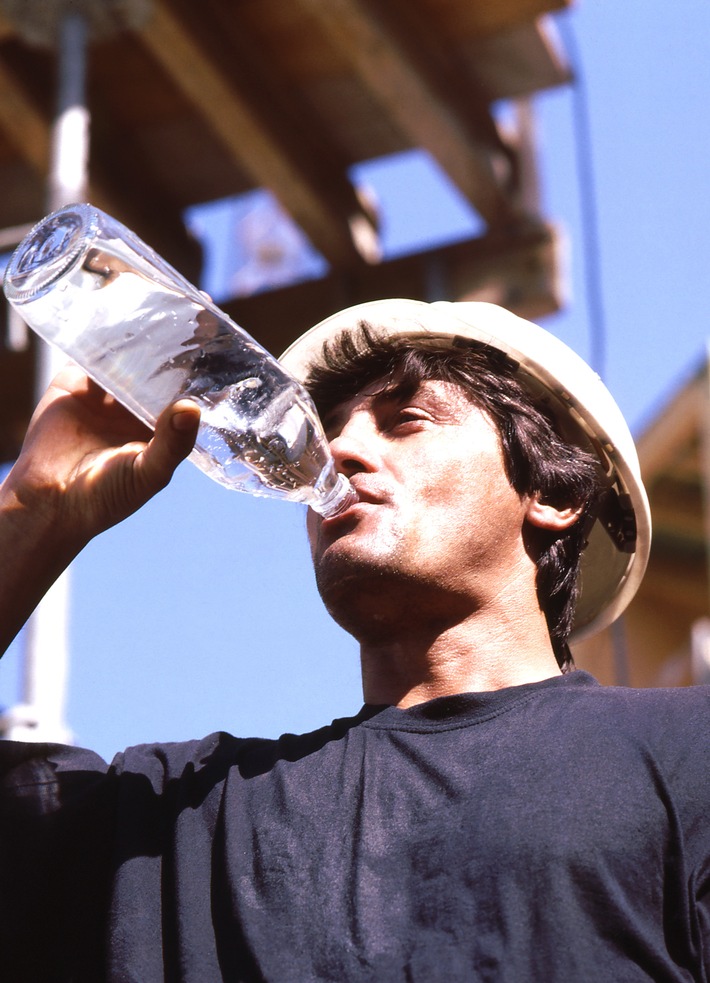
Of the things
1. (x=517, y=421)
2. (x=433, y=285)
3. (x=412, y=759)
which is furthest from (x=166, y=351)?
(x=433, y=285)

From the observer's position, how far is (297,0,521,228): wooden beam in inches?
173

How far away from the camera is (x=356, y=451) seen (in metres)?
2.39

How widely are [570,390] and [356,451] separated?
17.4 inches

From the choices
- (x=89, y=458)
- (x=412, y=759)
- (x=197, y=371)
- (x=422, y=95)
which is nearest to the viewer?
(x=412, y=759)

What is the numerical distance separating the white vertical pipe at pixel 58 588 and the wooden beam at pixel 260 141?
0.35 m

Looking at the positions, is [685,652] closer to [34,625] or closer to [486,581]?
[34,625]

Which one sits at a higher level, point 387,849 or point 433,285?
point 433,285

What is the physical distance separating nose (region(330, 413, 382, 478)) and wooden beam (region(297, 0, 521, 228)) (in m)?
2.31

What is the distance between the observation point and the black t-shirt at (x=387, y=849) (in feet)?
5.75

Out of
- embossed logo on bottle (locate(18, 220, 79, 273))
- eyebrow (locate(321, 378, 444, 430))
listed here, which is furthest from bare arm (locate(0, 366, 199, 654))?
eyebrow (locate(321, 378, 444, 430))

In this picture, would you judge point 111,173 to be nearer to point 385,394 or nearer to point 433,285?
point 433,285

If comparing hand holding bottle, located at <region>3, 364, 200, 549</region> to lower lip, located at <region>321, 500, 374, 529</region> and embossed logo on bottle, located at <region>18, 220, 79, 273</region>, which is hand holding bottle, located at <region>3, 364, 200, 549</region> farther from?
lower lip, located at <region>321, 500, 374, 529</region>

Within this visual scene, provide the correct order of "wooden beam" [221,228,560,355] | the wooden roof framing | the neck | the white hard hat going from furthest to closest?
"wooden beam" [221,228,560,355] → the wooden roof framing → the white hard hat → the neck

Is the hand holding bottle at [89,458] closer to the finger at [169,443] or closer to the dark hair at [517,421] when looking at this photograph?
the finger at [169,443]
